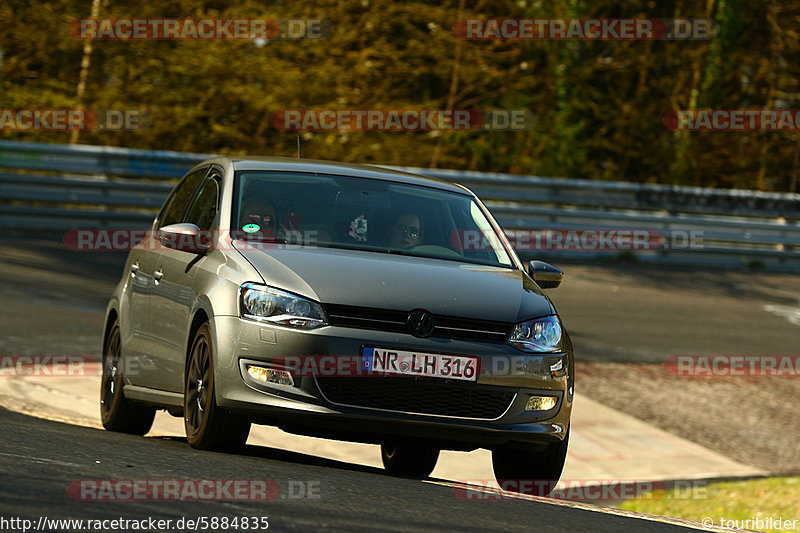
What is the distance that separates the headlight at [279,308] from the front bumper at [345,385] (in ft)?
0.16

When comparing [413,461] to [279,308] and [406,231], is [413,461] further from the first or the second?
[279,308]

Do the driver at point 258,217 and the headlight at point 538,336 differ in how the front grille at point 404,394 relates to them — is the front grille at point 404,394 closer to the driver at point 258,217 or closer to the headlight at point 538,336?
the headlight at point 538,336

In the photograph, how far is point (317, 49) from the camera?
2175 centimetres

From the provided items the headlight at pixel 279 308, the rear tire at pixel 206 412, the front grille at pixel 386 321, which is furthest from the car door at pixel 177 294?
the front grille at pixel 386 321

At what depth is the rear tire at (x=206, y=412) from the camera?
670cm

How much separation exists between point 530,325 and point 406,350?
0.73 metres

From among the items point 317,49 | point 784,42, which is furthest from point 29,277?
point 784,42

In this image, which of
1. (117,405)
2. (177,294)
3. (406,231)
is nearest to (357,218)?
(406,231)

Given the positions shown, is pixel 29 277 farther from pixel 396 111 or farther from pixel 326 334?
pixel 326 334

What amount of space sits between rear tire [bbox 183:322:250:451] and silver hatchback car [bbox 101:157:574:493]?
11 mm

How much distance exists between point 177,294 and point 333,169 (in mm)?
1225

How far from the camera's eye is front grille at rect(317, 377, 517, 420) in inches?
254

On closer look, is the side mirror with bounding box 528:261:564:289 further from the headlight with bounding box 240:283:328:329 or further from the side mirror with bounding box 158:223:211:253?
the side mirror with bounding box 158:223:211:253

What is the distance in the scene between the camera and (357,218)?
756 cm
